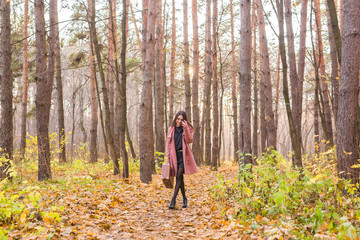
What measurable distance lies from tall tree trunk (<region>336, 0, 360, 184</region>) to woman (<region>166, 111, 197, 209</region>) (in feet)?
9.08

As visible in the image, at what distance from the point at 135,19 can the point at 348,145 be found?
42.0 feet

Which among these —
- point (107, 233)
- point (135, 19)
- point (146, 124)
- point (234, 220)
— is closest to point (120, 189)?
point (146, 124)

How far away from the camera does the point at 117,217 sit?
5016mm

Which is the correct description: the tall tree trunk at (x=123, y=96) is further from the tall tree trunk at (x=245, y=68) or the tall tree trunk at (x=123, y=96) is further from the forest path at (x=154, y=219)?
the tall tree trunk at (x=245, y=68)

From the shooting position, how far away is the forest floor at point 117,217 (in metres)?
3.73

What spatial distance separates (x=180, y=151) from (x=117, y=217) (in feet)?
6.06

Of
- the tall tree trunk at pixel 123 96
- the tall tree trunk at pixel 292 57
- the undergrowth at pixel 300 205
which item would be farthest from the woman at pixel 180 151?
the tall tree trunk at pixel 292 57

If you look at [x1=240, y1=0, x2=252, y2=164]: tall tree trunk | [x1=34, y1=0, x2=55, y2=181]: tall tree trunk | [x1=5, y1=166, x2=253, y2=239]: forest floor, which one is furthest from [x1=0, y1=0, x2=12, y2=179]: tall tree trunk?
[x1=240, y1=0, x2=252, y2=164]: tall tree trunk

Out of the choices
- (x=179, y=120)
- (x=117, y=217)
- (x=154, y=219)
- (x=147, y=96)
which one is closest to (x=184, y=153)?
(x=179, y=120)

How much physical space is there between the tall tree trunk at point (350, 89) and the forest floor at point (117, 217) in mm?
2141

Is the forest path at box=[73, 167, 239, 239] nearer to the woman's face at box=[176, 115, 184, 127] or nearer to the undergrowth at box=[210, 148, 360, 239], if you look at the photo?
the undergrowth at box=[210, 148, 360, 239]

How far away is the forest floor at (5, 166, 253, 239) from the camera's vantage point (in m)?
3.73

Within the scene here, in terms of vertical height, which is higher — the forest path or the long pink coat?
the long pink coat

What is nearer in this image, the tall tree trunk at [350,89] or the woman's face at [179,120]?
the tall tree trunk at [350,89]
